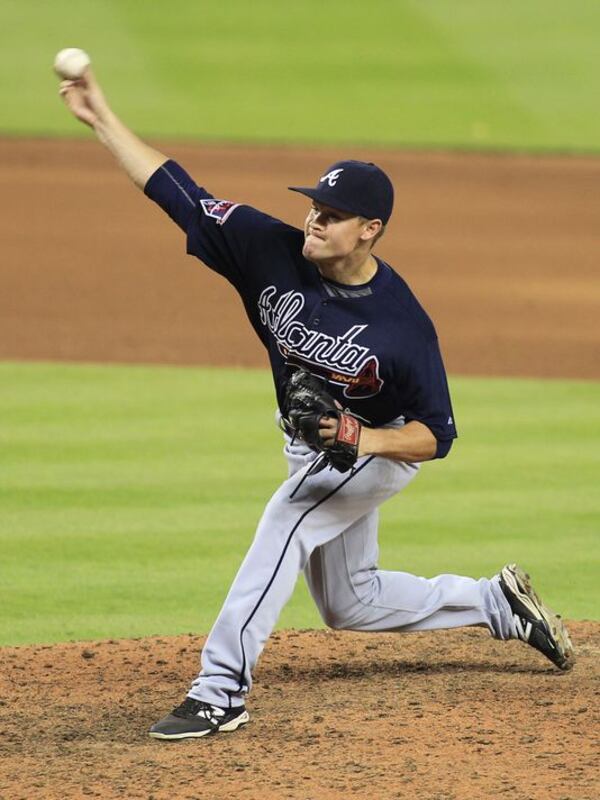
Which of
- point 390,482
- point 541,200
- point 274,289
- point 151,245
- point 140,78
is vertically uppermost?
point 140,78

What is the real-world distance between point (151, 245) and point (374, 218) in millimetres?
10718

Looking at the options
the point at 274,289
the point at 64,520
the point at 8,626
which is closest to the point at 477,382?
the point at 64,520

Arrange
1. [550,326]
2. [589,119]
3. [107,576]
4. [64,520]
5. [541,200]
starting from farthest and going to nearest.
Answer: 1. [589,119]
2. [541,200]
3. [550,326]
4. [64,520]
5. [107,576]

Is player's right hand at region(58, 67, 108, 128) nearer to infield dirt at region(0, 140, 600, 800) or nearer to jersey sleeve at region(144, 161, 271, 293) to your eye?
jersey sleeve at region(144, 161, 271, 293)

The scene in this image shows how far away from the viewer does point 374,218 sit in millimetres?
4898

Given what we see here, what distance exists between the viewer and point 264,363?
1118cm

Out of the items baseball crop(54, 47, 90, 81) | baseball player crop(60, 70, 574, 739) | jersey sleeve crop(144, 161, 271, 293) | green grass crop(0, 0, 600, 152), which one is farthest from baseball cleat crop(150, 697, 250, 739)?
green grass crop(0, 0, 600, 152)

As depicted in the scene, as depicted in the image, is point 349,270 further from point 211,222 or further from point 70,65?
point 70,65

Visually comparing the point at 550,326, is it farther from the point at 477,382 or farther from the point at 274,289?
the point at 274,289

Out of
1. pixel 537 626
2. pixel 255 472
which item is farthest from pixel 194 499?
pixel 537 626

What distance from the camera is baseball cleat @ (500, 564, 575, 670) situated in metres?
5.44

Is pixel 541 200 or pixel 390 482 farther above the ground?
pixel 541 200

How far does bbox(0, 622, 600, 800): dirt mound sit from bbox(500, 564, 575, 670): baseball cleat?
0.30 feet

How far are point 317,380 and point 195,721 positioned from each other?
43.4 inches
